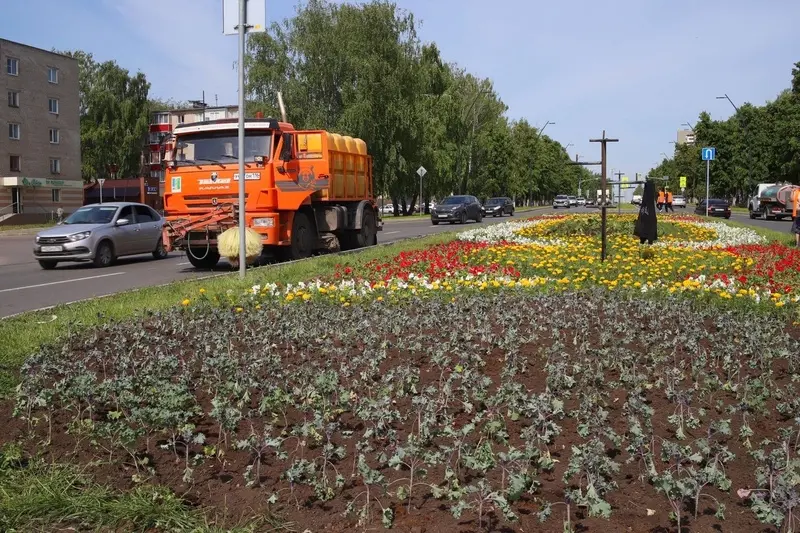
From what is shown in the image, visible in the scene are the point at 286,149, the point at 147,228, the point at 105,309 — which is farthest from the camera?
the point at 147,228

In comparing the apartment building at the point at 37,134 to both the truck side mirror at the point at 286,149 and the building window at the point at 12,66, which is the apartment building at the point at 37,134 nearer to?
the building window at the point at 12,66

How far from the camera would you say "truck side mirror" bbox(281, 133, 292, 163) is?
16.6 metres

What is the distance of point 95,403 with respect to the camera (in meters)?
4.85

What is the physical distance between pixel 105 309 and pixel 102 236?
10.2m

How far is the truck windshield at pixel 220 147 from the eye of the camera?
1653 cm

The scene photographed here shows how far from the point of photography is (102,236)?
18984 millimetres

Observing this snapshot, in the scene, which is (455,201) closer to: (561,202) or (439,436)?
(439,436)

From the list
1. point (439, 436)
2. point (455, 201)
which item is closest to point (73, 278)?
point (439, 436)

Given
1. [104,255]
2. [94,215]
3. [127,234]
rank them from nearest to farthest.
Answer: [104,255], [127,234], [94,215]

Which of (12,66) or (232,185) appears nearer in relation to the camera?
(232,185)

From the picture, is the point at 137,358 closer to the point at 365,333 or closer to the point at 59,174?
the point at 365,333

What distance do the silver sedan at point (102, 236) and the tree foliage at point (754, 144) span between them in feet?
181

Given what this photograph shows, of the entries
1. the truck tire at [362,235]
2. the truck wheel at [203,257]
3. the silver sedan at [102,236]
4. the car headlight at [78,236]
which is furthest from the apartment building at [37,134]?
the truck wheel at [203,257]

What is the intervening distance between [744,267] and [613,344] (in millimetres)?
6947
